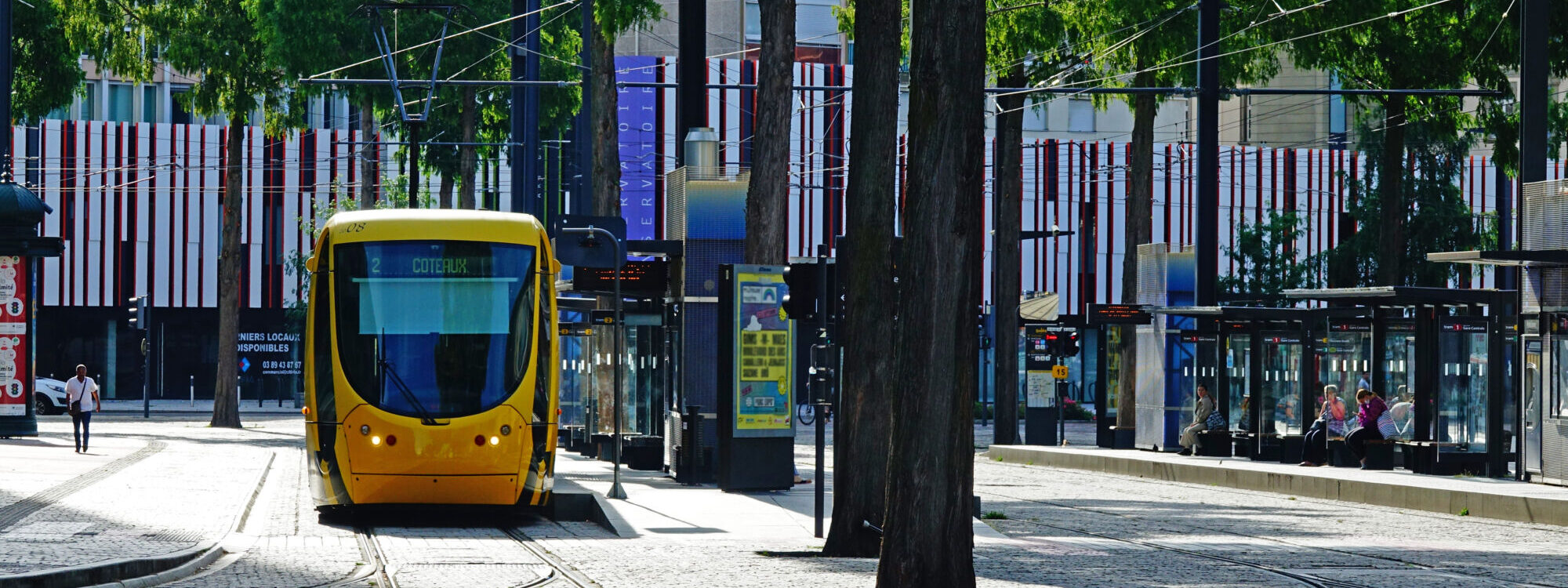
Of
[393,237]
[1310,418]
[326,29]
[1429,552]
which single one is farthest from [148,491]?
[326,29]

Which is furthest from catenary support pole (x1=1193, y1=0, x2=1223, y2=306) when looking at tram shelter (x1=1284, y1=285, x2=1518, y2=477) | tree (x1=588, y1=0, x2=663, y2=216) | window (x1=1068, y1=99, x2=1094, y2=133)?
window (x1=1068, y1=99, x2=1094, y2=133)

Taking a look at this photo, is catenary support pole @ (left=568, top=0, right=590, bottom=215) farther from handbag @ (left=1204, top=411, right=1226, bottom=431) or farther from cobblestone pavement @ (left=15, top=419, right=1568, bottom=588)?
handbag @ (left=1204, top=411, right=1226, bottom=431)

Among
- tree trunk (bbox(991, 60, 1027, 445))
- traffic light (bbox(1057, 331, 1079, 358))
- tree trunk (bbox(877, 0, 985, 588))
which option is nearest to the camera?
tree trunk (bbox(877, 0, 985, 588))

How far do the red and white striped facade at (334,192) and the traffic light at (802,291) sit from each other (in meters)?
46.3

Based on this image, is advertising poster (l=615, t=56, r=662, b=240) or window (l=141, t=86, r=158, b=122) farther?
window (l=141, t=86, r=158, b=122)

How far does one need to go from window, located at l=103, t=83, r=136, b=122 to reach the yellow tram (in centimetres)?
5280

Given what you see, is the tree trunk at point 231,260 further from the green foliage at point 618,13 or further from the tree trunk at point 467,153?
the green foliage at point 618,13

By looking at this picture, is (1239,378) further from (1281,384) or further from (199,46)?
(199,46)

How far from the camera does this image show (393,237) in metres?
17.9

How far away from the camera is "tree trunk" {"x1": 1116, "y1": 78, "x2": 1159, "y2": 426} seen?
35875 mm

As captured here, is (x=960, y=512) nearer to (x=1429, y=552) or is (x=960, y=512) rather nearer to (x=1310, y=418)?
(x=1429, y=552)

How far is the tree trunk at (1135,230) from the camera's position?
35.9 m

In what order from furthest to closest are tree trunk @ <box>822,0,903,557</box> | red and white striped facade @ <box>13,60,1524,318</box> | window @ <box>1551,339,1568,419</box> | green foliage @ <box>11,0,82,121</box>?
red and white striped facade @ <box>13,60,1524,318</box>, green foliage @ <box>11,0,82,121</box>, window @ <box>1551,339,1568,419</box>, tree trunk @ <box>822,0,903,557</box>

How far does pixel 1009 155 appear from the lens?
36938 millimetres
